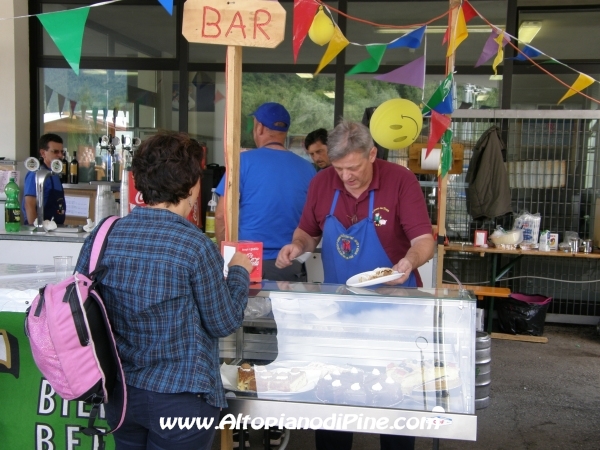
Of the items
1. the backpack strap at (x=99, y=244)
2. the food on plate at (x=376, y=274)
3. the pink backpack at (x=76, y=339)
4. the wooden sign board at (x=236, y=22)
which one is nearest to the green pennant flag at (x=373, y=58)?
the wooden sign board at (x=236, y=22)

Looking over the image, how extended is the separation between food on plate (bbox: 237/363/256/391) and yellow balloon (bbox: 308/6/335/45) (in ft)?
6.05

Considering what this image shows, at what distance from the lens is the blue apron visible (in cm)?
297

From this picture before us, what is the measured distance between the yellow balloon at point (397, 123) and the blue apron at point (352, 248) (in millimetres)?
719

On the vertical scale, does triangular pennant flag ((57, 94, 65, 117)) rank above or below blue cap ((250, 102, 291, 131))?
above

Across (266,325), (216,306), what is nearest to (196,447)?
(216,306)

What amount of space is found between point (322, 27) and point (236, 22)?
108cm

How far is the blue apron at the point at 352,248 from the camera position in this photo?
297 centimetres

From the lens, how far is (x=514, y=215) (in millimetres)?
6434

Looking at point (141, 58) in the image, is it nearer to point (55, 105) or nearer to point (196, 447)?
point (55, 105)

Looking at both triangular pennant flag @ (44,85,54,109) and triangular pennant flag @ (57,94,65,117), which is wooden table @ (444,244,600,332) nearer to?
triangular pennant flag @ (57,94,65,117)

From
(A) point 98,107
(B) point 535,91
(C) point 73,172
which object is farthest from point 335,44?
(A) point 98,107

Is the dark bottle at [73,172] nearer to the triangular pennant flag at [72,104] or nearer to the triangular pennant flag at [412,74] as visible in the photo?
the triangular pennant flag at [72,104]

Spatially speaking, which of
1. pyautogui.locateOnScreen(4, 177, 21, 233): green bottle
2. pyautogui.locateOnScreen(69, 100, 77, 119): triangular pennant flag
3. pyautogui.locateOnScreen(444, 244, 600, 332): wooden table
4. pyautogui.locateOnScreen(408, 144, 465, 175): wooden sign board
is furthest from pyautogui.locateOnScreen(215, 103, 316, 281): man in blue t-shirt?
pyautogui.locateOnScreen(69, 100, 77, 119): triangular pennant flag

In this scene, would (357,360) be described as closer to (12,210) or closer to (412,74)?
(412,74)
